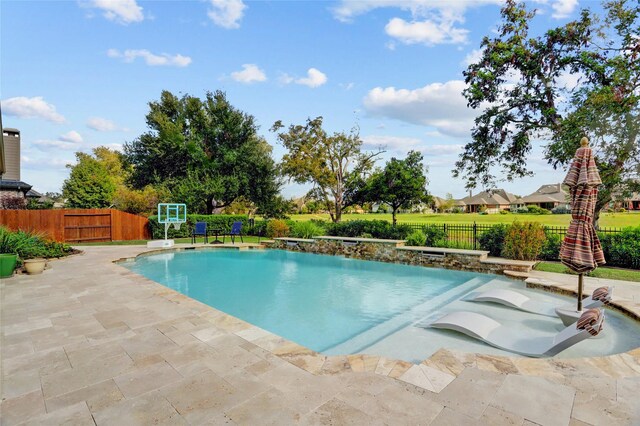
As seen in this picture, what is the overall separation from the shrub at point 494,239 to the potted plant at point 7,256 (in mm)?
12307

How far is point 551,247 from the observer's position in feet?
30.1

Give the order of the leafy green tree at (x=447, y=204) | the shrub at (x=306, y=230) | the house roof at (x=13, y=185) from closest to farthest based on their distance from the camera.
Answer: the shrub at (x=306, y=230), the house roof at (x=13, y=185), the leafy green tree at (x=447, y=204)

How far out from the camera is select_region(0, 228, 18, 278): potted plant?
710 cm

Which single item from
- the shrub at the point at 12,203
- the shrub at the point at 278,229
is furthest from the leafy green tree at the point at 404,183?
the shrub at the point at 12,203

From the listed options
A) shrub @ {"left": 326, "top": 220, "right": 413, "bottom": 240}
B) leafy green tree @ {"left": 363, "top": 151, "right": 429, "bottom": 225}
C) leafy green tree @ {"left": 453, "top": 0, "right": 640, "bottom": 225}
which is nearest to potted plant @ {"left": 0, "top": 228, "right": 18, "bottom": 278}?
shrub @ {"left": 326, "top": 220, "right": 413, "bottom": 240}

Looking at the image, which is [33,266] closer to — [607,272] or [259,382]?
[259,382]

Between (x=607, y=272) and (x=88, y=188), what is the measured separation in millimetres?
23759

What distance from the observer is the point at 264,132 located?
23859 mm

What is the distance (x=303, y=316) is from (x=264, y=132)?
2019 centimetres

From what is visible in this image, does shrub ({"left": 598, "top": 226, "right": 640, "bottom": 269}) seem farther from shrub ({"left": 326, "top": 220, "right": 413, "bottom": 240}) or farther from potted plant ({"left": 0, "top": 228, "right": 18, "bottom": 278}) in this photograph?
potted plant ({"left": 0, "top": 228, "right": 18, "bottom": 278})

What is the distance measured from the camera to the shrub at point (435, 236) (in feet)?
35.8

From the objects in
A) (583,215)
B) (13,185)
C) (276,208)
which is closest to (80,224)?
(13,185)

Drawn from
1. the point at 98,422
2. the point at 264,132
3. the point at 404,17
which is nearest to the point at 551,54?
the point at 404,17

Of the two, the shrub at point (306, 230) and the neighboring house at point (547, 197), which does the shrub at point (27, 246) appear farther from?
the neighboring house at point (547, 197)
